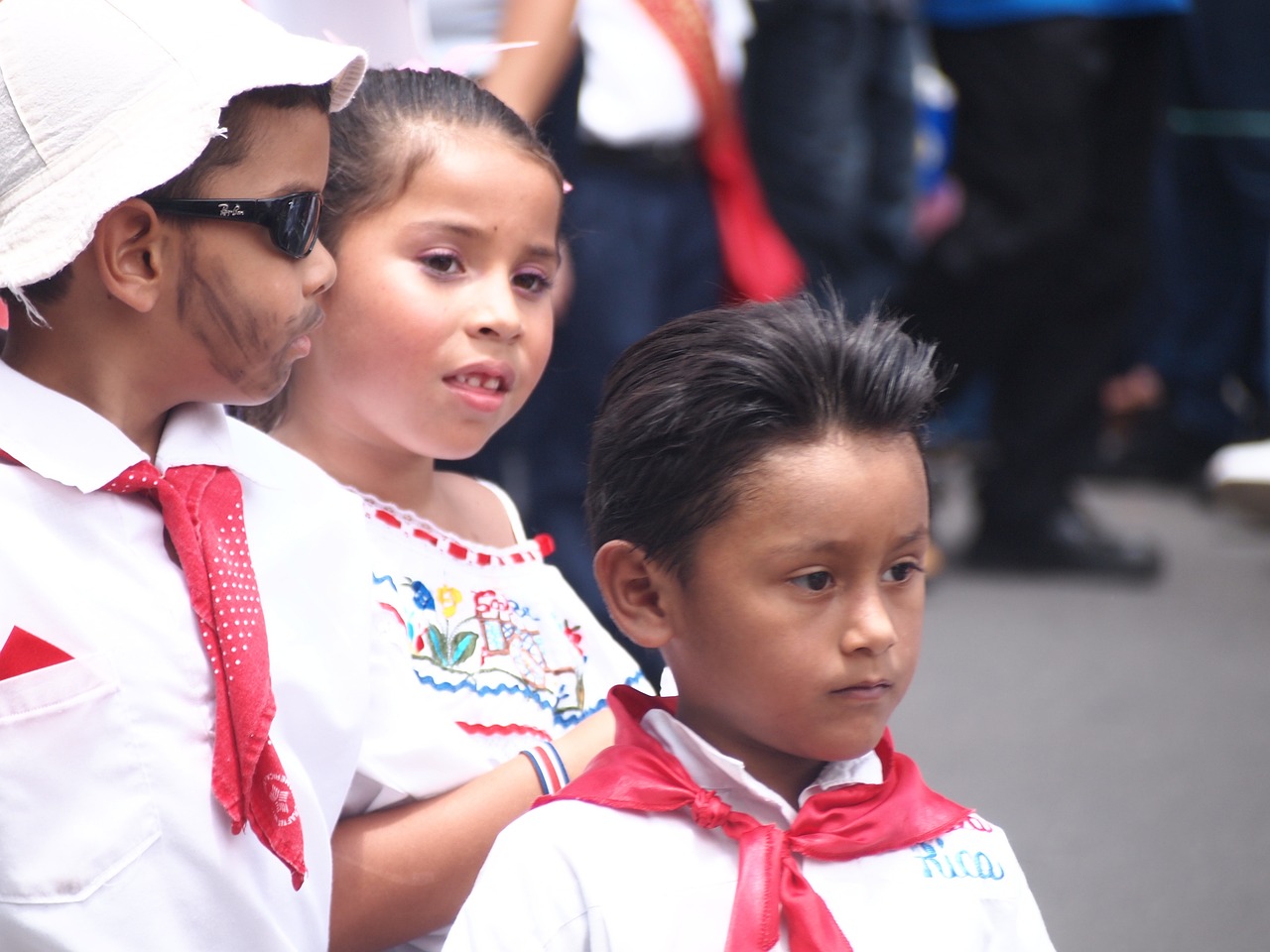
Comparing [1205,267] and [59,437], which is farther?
[1205,267]

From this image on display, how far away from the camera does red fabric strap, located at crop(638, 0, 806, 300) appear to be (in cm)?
300

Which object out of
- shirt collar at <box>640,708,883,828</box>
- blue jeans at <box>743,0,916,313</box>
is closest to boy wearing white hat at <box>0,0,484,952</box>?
shirt collar at <box>640,708,883,828</box>

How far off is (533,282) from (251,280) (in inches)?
16.1

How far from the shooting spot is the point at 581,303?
2850mm

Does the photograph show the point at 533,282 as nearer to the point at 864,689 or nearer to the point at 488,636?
the point at 488,636

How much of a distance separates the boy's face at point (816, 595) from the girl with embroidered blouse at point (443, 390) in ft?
0.98

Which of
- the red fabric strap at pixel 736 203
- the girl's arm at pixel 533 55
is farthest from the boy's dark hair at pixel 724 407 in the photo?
the red fabric strap at pixel 736 203

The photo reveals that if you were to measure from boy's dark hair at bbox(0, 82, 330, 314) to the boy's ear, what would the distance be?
0.02 metres

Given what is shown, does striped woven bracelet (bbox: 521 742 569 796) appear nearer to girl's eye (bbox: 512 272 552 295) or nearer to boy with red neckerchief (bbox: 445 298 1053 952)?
boy with red neckerchief (bbox: 445 298 1053 952)

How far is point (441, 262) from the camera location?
1524mm

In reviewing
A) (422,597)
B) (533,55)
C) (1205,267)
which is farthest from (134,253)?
(1205,267)

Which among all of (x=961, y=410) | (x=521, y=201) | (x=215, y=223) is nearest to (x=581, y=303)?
(x=521, y=201)

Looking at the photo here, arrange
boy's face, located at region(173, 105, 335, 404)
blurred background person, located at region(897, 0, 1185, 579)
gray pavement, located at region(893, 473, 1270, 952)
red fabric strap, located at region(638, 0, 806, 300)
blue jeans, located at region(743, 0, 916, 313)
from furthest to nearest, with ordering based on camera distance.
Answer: blurred background person, located at region(897, 0, 1185, 579)
blue jeans, located at region(743, 0, 916, 313)
red fabric strap, located at region(638, 0, 806, 300)
gray pavement, located at region(893, 473, 1270, 952)
boy's face, located at region(173, 105, 335, 404)

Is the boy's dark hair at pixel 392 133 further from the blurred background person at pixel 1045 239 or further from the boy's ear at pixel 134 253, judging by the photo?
the blurred background person at pixel 1045 239
